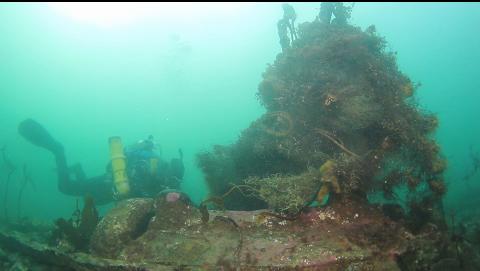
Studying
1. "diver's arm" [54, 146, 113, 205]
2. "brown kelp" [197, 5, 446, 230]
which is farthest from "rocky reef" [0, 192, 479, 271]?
"diver's arm" [54, 146, 113, 205]

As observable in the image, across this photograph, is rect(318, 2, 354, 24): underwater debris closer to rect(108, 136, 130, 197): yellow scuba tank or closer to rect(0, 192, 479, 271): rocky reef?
rect(0, 192, 479, 271): rocky reef

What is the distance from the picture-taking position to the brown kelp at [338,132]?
615 centimetres

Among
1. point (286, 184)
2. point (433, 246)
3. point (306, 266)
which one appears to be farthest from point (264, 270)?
point (433, 246)

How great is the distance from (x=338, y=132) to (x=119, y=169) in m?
6.01

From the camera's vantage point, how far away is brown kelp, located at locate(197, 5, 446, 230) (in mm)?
6152

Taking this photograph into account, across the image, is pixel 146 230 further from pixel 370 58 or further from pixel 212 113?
pixel 212 113

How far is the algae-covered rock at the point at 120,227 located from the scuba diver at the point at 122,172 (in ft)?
2.15

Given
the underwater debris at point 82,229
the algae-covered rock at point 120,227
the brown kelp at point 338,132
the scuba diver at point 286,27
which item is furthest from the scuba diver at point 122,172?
the scuba diver at point 286,27

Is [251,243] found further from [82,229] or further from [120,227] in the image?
[82,229]

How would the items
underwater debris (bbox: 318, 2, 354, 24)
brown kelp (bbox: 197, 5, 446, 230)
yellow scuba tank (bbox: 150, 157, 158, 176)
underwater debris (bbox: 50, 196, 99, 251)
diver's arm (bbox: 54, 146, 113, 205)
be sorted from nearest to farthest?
brown kelp (bbox: 197, 5, 446, 230) → underwater debris (bbox: 50, 196, 99, 251) → underwater debris (bbox: 318, 2, 354, 24) → yellow scuba tank (bbox: 150, 157, 158, 176) → diver's arm (bbox: 54, 146, 113, 205)

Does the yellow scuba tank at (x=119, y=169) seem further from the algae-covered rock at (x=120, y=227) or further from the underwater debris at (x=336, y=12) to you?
the underwater debris at (x=336, y=12)

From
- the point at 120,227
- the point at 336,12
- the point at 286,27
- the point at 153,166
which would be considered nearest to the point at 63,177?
the point at 153,166

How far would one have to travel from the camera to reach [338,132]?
7.07 m

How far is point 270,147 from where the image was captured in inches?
311
